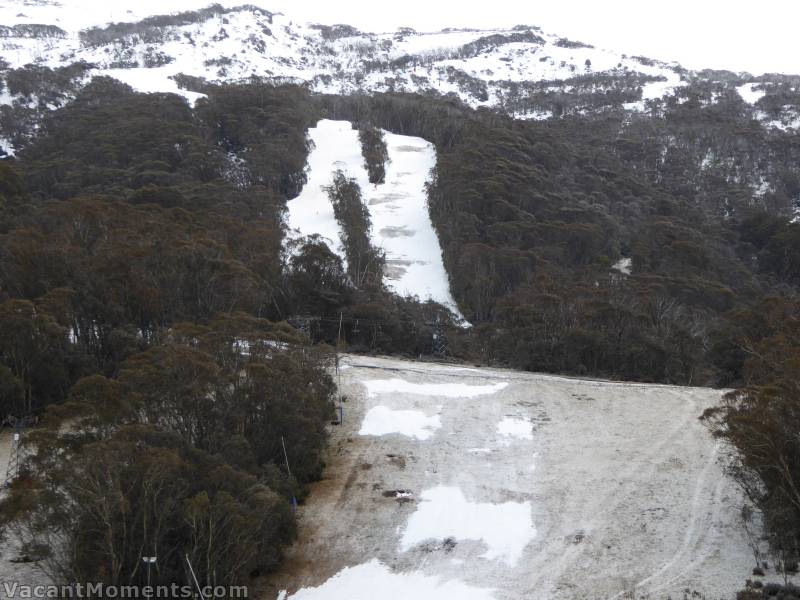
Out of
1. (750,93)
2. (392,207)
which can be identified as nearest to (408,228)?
(392,207)

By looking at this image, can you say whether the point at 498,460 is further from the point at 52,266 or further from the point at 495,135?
the point at 495,135

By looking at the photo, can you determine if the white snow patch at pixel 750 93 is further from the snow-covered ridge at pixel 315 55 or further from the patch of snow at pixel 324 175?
the patch of snow at pixel 324 175

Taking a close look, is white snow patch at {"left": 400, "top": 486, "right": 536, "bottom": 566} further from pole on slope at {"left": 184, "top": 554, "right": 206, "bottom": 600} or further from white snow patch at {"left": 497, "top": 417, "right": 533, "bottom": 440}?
pole on slope at {"left": 184, "top": 554, "right": 206, "bottom": 600}

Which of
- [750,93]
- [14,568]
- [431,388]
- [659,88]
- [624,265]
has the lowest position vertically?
[624,265]

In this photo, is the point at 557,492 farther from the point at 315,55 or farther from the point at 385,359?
the point at 315,55

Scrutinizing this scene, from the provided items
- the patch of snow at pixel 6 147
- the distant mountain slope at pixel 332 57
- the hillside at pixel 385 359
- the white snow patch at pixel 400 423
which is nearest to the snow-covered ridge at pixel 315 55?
the distant mountain slope at pixel 332 57

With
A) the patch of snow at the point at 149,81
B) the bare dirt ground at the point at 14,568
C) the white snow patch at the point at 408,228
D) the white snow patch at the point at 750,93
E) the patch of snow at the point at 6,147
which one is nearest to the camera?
the bare dirt ground at the point at 14,568
